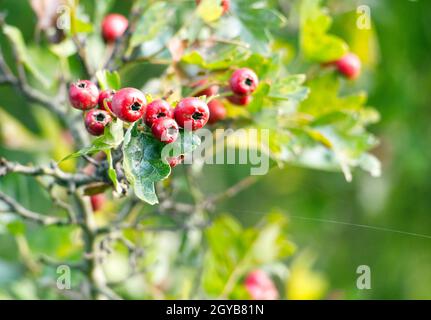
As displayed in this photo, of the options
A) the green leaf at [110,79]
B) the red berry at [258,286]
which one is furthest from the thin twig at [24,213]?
the red berry at [258,286]

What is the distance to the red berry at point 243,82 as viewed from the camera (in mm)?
1312

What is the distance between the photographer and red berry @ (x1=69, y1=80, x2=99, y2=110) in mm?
1172

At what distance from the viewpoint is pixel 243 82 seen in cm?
131

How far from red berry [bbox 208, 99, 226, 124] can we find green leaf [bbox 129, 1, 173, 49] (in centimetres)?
18

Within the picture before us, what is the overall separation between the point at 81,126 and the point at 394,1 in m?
1.52

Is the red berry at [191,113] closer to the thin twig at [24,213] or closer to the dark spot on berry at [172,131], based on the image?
the dark spot on berry at [172,131]

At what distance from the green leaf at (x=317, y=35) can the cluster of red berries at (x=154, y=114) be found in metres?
0.65

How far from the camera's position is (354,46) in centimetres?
237

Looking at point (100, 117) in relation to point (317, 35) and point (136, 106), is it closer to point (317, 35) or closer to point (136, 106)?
point (136, 106)

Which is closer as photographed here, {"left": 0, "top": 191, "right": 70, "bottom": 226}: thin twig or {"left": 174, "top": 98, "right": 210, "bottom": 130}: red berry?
{"left": 174, "top": 98, "right": 210, "bottom": 130}: red berry

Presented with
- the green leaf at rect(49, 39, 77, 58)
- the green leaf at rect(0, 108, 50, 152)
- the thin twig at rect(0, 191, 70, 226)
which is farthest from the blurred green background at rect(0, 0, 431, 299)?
the thin twig at rect(0, 191, 70, 226)

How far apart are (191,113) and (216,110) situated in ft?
1.27

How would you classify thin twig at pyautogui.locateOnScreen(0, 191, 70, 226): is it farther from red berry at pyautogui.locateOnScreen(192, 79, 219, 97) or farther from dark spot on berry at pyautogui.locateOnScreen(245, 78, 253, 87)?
dark spot on berry at pyautogui.locateOnScreen(245, 78, 253, 87)
